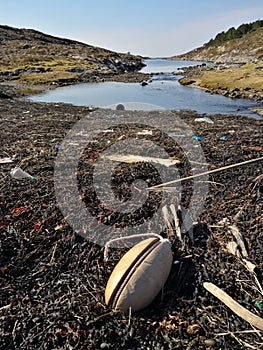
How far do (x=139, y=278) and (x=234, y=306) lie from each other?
77 cm

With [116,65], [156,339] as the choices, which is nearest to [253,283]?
[156,339]

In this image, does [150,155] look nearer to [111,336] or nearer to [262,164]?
[262,164]

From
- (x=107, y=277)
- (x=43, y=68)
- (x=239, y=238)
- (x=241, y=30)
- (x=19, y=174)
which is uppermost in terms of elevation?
(x=241, y=30)

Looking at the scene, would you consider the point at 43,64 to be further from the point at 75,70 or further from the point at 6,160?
the point at 6,160

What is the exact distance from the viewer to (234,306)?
228cm

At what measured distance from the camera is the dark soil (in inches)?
85.5

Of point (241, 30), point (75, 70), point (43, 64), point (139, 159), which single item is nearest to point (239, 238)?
point (139, 159)

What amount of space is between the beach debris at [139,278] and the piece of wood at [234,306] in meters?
0.38

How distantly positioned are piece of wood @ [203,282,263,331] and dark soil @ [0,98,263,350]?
44 millimetres

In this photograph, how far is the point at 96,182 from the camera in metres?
4.63

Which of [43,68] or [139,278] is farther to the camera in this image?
[43,68]

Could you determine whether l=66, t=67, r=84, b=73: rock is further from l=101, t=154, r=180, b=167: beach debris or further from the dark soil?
the dark soil

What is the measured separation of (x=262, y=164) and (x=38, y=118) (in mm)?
7801

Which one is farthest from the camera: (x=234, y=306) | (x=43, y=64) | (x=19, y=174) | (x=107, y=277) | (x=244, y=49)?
(x=244, y=49)
